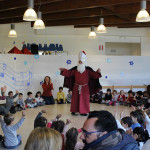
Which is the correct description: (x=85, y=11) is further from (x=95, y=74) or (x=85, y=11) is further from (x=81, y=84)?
(x=81, y=84)

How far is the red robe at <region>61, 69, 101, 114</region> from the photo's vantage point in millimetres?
6664

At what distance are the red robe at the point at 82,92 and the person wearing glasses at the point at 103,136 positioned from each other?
4.94m

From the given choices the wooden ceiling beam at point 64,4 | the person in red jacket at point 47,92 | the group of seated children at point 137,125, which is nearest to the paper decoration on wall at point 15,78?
the person in red jacket at point 47,92

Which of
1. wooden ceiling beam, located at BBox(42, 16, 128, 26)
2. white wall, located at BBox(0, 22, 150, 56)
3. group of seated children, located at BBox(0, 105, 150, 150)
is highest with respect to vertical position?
wooden ceiling beam, located at BBox(42, 16, 128, 26)

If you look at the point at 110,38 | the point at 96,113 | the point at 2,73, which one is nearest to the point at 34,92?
the point at 2,73

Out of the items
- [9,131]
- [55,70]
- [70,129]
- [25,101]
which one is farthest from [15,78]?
[70,129]

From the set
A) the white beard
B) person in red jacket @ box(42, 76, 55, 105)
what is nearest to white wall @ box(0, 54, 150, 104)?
person in red jacket @ box(42, 76, 55, 105)

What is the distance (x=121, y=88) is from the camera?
31.9 feet

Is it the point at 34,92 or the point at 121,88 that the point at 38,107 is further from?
the point at 121,88

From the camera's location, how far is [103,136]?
1604mm

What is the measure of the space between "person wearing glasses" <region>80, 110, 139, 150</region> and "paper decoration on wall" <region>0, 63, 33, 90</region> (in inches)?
278

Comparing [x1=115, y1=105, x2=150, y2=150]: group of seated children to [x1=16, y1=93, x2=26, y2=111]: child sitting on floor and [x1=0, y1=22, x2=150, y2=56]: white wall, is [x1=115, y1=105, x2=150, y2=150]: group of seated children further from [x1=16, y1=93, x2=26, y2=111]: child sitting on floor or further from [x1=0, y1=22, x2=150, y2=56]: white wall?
[x1=0, y1=22, x2=150, y2=56]: white wall

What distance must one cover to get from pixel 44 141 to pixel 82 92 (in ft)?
17.3

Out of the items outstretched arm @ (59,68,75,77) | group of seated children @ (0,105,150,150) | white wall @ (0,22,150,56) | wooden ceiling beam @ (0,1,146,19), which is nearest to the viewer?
group of seated children @ (0,105,150,150)
